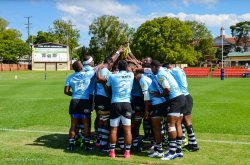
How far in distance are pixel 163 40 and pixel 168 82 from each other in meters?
68.7

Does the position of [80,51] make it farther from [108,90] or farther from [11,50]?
[108,90]

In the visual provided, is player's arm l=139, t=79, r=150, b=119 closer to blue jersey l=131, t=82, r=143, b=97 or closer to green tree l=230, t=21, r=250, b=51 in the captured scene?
blue jersey l=131, t=82, r=143, b=97

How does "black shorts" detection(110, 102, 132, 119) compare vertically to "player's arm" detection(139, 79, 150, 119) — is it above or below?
below

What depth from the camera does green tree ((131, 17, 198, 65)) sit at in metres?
75.4

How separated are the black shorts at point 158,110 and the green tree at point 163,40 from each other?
220 ft

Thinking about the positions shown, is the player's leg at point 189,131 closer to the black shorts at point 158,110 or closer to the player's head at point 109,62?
the black shorts at point 158,110

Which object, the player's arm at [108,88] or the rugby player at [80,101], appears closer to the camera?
the player's arm at [108,88]

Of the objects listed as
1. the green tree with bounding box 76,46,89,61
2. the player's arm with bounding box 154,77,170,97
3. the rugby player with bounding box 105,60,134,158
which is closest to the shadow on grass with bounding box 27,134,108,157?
the rugby player with bounding box 105,60,134,158

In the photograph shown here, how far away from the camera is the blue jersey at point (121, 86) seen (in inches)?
318

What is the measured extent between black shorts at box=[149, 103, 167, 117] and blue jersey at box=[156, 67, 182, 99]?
28 cm

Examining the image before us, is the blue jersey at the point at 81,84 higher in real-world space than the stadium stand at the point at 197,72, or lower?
higher

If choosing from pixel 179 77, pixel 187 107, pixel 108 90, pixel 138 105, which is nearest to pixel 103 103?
pixel 108 90

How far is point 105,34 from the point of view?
96.9 m

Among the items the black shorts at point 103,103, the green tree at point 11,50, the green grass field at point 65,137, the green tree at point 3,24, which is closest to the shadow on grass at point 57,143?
the green grass field at point 65,137
